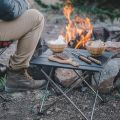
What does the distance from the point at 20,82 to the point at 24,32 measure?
805mm

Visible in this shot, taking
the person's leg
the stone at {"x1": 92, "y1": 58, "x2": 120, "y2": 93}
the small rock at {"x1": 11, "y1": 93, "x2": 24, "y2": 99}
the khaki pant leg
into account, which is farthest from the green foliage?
→ the stone at {"x1": 92, "y1": 58, "x2": 120, "y2": 93}

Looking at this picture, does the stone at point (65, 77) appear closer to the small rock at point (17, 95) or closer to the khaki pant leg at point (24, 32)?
the small rock at point (17, 95)

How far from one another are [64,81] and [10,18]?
1.29m

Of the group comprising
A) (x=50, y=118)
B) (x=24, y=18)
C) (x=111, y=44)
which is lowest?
(x=50, y=118)

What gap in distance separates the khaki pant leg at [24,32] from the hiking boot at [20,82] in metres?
0.26

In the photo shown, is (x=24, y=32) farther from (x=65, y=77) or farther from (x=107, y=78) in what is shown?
(x=107, y=78)

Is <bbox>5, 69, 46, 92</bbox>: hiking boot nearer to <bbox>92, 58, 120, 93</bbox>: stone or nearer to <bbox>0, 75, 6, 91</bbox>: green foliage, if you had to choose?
<bbox>0, 75, 6, 91</bbox>: green foliage

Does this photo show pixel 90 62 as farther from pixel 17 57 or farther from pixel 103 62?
pixel 17 57

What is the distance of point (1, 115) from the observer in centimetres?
504

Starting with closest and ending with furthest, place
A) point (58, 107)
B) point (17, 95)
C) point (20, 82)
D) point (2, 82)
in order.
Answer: point (58, 107) → point (20, 82) → point (17, 95) → point (2, 82)

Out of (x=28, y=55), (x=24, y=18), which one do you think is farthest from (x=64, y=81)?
(x=24, y=18)

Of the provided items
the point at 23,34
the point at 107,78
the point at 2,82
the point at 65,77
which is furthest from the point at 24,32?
the point at 107,78

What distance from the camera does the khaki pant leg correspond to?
4953 millimetres

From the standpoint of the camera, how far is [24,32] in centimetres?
499
